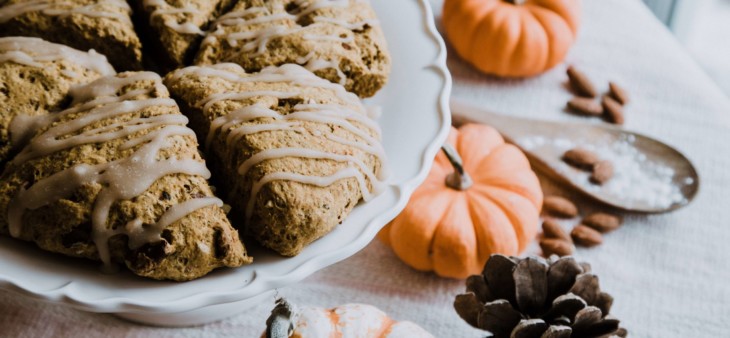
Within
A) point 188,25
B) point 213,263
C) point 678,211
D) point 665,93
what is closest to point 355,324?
point 213,263

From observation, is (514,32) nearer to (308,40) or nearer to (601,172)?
(601,172)

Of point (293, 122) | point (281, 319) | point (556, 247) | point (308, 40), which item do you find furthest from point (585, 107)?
point (281, 319)

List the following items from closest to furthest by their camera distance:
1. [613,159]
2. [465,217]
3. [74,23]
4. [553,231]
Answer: [74,23] → [465,217] → [553,231] → [613,159]

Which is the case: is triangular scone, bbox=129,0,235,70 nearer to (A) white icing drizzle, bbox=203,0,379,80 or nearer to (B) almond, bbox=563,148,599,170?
(A) white icing drizzle, bbox=203,0,379,80

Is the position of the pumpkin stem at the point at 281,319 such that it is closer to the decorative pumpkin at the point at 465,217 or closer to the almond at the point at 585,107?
the decorative pumpkin at the point at 465,217

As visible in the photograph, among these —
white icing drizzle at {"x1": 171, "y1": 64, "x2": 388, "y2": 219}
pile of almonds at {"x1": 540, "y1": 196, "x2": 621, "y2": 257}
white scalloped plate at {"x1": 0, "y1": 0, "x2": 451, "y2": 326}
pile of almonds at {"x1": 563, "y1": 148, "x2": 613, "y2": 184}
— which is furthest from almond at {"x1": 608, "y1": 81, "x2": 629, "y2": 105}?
white icing drizzle at {"x1": 171, "y1": 64, "x2": 388, "y2": 219}


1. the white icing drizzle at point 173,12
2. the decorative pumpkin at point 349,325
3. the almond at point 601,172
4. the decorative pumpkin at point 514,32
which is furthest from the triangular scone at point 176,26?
the almond at point 601,172

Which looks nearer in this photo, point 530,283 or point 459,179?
point 530,283
